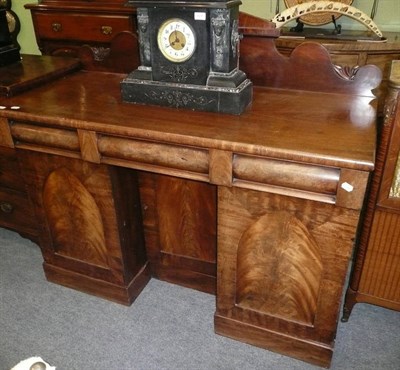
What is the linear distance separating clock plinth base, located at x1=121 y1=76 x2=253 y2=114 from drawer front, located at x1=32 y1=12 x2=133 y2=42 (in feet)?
4.54

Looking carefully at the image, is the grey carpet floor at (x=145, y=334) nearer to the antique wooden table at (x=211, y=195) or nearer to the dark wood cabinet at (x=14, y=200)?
the antique wooden table at (x=211, y=195)

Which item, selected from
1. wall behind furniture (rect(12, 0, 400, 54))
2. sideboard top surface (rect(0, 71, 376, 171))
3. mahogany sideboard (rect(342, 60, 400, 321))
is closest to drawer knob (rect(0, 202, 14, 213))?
sideboard top surface (rect(0, 71, 376, 171))

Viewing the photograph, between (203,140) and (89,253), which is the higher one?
(203,140)

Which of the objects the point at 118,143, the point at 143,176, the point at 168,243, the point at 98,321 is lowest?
the point at 98,321

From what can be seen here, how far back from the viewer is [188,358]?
1.56 metres

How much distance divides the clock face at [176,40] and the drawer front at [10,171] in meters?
0.92

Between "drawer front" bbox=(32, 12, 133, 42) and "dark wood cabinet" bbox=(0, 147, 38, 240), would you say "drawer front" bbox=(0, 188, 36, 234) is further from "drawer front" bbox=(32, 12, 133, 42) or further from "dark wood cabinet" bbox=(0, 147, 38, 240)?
"drawer front" bbox=(32, 12, 133, 42)

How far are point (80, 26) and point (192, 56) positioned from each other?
5.69ft

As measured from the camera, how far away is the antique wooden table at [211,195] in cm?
116

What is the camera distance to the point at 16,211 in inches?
82.0

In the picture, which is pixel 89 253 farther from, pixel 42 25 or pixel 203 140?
pixel 42 25

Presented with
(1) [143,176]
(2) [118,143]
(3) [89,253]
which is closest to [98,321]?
(3) [89,253]

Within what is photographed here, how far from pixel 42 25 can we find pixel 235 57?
6.75ft

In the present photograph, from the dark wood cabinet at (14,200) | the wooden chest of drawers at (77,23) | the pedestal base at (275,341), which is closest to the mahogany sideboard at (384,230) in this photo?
the pedestal base at (275,341)
